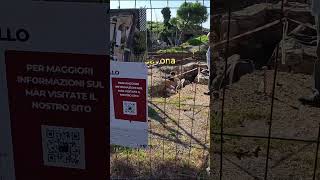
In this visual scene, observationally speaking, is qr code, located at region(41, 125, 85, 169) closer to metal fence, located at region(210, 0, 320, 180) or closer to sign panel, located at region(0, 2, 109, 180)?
sign panel, located at region(0, 2, 109, 180)

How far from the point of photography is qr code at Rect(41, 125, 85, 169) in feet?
4.64

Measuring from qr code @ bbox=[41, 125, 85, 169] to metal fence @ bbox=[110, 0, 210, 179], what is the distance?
2076 mm

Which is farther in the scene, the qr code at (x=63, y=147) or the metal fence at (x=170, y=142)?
the metal fence at (x=170, y=142)

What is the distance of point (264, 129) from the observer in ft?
6.07

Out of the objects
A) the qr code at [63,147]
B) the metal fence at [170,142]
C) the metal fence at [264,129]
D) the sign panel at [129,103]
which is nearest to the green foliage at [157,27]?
the metal fence at [170,142]

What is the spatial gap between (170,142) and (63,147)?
2899 mm

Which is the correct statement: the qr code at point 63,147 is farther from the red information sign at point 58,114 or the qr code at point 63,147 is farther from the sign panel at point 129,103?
the sign panel at point 129,103

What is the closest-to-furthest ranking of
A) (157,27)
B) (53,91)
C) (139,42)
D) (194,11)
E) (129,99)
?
(53,91), (129,99), (139,42), (157,27), (194,11)

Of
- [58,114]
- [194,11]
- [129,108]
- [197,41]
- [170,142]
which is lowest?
[170,142]

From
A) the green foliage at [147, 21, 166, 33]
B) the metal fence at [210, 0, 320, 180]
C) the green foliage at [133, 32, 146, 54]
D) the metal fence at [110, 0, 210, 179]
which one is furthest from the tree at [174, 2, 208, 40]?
the metal fence at [210, 0, 320, 180]

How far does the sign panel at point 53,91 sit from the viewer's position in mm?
1322

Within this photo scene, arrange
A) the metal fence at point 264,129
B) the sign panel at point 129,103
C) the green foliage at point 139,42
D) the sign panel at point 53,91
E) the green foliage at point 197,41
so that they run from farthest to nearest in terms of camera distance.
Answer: the green foliage at point 197,41 → the green foliage at point 139,42 → the sign panel at point 129,103 → the metal fence at point 264,129 → the sign panel at point 53,91

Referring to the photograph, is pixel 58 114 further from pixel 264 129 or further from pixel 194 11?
pixel 194 11

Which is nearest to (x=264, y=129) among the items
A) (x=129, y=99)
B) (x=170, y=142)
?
(x=129, y=99)
